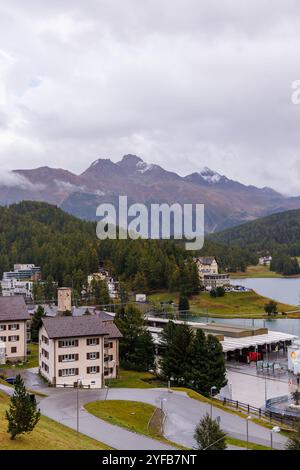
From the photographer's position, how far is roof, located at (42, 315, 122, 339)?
4897 cm

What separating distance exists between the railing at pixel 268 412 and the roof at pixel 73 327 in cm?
1274

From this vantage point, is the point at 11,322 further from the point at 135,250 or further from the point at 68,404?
the point at 135,250

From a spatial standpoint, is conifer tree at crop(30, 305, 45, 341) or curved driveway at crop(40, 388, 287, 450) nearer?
curved driveway at crop(40, 388, 287, 450)

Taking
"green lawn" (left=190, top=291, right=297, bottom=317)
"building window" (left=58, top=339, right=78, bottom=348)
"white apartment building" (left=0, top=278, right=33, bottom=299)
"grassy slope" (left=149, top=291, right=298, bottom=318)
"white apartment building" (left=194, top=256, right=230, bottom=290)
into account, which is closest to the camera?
"building window" (left=58, top=339, right=78, bottom=348)

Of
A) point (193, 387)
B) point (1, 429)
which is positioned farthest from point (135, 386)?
point (1, 429)

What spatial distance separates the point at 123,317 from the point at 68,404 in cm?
2326

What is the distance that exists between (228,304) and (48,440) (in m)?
105

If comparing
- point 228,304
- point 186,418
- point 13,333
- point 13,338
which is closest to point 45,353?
point 13,338

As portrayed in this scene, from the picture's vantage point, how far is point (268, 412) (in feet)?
139

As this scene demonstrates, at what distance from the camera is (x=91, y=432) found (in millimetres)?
32312

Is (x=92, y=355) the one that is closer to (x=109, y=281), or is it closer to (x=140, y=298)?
(x=140, y=298)

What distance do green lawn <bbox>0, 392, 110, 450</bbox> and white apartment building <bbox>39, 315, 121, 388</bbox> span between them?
15289 millimetres

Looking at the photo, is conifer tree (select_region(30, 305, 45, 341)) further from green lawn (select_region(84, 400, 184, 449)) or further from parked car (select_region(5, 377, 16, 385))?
green lawn (select_region(84, 400, 184, 449))

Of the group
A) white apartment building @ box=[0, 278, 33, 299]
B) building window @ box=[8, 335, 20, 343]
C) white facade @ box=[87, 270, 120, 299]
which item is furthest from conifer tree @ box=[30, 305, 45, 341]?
white apartment building @ box=[0, 278, 33, 299]
